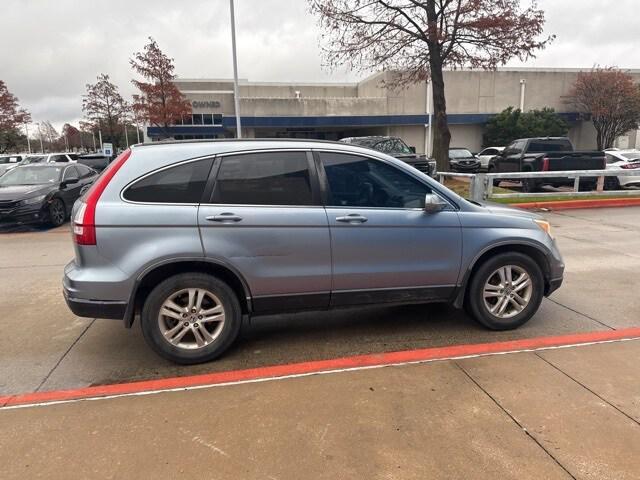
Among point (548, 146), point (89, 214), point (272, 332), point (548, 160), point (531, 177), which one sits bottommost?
point (272, 332)

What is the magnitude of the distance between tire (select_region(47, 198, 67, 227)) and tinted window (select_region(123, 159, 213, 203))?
862 centimetres

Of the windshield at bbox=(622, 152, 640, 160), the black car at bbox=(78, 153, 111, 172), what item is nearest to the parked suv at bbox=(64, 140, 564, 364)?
the windshield at bbox=(622, 152, 640, 160)

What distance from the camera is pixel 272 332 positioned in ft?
14.6

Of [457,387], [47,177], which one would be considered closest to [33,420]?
[457,387]

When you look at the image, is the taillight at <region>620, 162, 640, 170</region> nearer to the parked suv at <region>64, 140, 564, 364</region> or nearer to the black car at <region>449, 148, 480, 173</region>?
the black car at <region>449, 148, 480, 173</region>

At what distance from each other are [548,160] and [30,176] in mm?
14348

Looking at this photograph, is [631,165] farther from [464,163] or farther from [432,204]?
[432,204]

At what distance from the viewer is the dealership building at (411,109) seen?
38312 mm

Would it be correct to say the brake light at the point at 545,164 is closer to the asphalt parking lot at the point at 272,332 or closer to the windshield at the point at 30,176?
the asphalt parking lot at the point at 272,332

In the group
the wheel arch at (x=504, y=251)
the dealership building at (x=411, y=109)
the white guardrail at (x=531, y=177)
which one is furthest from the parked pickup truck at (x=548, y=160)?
the dealership building at (x=411, y=109)

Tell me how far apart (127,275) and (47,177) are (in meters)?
9.94

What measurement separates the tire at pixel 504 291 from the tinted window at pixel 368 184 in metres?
0.89

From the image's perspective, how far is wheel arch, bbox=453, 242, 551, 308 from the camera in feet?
13.8

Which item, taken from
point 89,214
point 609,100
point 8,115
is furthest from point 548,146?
point 8,115
